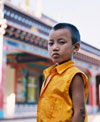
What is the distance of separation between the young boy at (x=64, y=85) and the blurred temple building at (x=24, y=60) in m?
5.76

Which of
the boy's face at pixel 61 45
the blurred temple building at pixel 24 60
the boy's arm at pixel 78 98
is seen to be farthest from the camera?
the blurred temple building at pixel 24 60

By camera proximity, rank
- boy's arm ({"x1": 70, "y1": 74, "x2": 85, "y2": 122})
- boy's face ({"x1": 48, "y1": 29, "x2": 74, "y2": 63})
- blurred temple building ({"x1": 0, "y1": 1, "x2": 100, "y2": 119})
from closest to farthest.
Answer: boy's arm ({"x1": 70, "y1": 74, "x2": 85, "y2": 122}) < boy's face ({"x1": 48, "y1": 29, "x2": 74, "y2": 63}) < blurred temple building ({"x1": 0, "y1": 1, "x2": 100, "y2": 119})

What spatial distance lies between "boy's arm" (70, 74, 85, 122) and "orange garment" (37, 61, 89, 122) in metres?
0.02

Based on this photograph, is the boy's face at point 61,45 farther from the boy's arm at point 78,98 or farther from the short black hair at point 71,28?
the boy's arm at point 78,98

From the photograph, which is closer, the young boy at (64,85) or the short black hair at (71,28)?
the young boy at (64,85)

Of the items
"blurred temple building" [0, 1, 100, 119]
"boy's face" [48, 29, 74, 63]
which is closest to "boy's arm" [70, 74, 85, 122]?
"boy's face" [48, 29, 74, 63]

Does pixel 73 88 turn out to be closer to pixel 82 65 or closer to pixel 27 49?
pixel 27 49

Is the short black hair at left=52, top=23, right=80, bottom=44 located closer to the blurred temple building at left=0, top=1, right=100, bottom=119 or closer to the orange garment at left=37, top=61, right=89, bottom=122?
the orange garment at left=37, top=61, right=89, bottom=122

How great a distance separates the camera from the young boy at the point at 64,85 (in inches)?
42.4

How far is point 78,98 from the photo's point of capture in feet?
3.52

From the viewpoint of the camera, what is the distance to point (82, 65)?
45.4ft

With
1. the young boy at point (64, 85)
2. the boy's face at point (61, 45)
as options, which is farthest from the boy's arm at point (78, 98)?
the boy's face at point (61, 45)

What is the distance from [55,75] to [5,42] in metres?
7.55

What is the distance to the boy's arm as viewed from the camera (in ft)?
3.46
